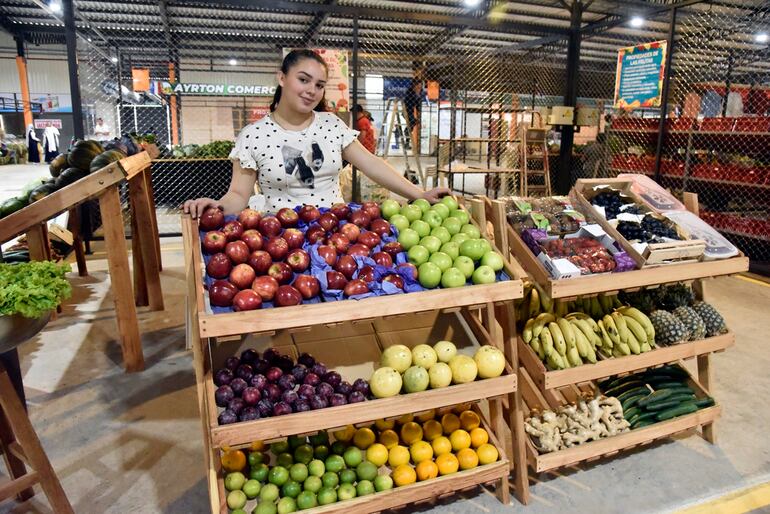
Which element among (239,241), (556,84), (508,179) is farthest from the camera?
(556,84)

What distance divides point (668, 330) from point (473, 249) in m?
1.26

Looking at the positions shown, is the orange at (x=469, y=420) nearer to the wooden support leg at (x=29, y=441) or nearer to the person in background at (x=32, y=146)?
the wooden support leg at (x=29, y=441)

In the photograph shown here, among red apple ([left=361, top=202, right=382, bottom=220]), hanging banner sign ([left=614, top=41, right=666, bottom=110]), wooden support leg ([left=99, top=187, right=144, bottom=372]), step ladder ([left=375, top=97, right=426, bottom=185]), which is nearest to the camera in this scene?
red apple ([left=361, top=202, right=382, bottom=220])

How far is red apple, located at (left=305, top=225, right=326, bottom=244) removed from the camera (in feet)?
7.03

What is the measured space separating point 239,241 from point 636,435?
2.06 m

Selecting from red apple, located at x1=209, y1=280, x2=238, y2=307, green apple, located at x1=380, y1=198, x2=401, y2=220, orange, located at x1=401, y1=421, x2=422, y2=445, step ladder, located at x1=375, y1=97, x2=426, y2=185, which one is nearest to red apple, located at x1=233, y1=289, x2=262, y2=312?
red apple, located at x1=209, y1=280, x2=238, y2=307

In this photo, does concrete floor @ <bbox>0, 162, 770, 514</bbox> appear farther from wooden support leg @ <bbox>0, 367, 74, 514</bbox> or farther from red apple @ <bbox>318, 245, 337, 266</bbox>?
red apple @ <bbox>318, 245, 337, 266</bbox>

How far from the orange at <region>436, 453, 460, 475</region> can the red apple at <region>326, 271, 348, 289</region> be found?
0.93 m

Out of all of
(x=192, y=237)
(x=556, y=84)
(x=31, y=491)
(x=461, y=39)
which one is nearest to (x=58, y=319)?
(x=31, y=491)

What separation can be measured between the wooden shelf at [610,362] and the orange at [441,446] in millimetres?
479

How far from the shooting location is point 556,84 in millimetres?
16234

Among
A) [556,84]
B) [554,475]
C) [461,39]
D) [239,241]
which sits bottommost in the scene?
[554,475]

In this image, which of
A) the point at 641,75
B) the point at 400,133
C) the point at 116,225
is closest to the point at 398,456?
the point at 116,225

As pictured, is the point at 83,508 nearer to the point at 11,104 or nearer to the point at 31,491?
the point at 31,491
